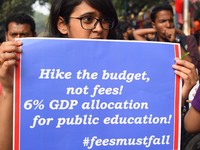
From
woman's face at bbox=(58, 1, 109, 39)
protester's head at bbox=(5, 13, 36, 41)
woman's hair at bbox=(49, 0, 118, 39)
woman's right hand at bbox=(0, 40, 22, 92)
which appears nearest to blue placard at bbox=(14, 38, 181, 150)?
woman's right hand at bbox=(0, 40, 22, 92)

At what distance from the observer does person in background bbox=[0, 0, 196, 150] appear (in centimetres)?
169

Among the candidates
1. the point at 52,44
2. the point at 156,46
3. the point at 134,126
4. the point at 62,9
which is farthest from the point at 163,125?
the point at 62,9

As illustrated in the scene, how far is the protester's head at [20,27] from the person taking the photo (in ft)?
12.8

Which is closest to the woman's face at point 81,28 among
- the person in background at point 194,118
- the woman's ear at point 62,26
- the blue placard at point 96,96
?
the woman's ear at point 62,26

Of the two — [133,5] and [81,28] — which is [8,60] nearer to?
[81,28]

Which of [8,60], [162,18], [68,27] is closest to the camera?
[8,60]

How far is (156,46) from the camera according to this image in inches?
73.1

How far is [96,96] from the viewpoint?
179 cm

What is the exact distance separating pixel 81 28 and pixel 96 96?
0.35 metres

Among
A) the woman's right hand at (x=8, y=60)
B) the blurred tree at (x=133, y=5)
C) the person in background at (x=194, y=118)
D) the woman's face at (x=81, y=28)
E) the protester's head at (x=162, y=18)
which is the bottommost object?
the person in background at (x=194, y=118)

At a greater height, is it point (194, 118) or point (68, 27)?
point (68, 27)

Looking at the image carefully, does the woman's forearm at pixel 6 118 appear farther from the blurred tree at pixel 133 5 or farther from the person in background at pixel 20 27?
the blurred tree at pixel 133 5

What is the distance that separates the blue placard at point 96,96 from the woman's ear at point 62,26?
11.2 inches

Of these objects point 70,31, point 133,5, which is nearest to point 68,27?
point 70,31
